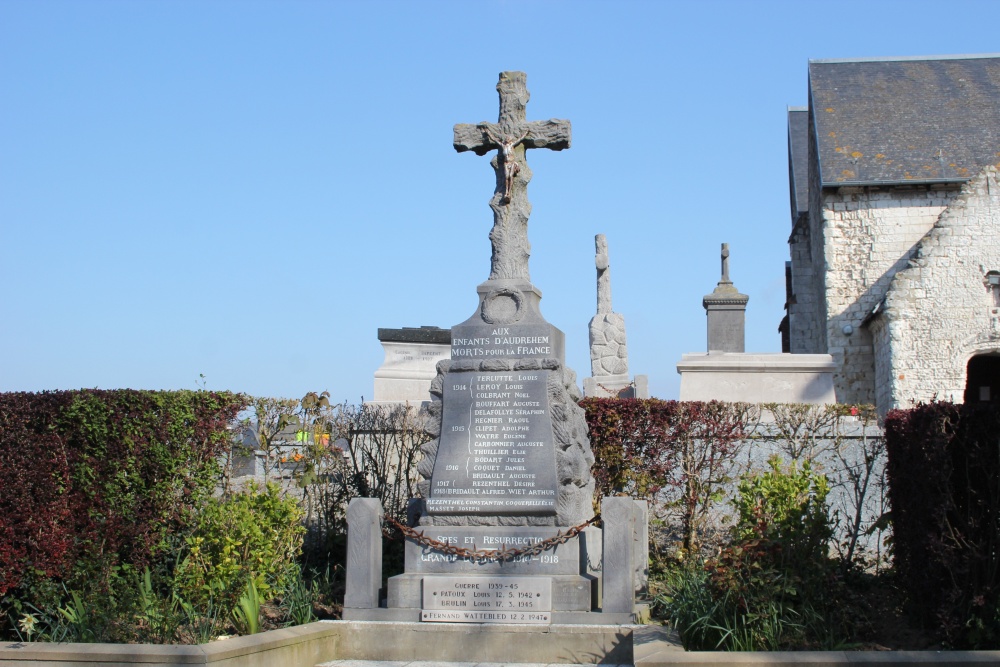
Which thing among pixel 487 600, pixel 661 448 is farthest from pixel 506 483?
pixel 661 448

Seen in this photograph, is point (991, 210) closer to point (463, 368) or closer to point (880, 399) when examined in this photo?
point (880, 399)

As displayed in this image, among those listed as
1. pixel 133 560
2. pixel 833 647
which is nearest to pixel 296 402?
pixel 133 560

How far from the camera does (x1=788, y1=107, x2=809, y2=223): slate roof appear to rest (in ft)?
96.9

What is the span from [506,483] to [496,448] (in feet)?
0.98

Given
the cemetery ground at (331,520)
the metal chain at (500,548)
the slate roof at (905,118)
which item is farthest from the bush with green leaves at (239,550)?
the slate roof at (905,118)

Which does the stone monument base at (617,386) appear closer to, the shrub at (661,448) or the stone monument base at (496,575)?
the shrub at (661,448)

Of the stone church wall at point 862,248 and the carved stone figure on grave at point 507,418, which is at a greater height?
the stone church wall at point 862,248

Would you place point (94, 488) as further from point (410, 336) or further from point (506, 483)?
point (410, 336)

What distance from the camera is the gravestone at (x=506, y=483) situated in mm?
7660

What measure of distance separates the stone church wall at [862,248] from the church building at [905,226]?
0.07 ft

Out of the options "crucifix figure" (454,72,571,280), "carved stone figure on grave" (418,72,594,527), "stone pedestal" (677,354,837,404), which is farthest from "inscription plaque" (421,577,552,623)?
"stone pedestal" (677,354,837,404)

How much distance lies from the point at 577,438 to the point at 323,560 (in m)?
3.22

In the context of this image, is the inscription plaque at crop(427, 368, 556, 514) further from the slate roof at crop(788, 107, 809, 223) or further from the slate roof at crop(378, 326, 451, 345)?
the slate roof at crop(788, 107, 809, 223)

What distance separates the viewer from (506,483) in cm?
812
